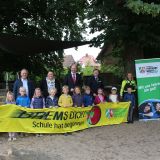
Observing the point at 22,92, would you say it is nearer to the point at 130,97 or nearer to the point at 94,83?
the point at 94,83

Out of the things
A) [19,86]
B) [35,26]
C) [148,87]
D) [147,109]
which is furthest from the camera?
[35,26]

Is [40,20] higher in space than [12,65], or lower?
higher

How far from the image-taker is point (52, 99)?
1324 centimetres

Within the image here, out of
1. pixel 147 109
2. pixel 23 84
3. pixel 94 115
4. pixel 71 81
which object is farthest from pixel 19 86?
pixel 147 109

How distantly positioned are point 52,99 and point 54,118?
24.3 inches

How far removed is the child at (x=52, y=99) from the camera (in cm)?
1317

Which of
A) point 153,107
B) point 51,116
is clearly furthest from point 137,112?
point 51,116

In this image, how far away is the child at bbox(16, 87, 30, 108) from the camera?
42.1 ft

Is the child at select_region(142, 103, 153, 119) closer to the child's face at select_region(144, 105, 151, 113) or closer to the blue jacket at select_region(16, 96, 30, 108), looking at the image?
the child's face at select_region(144, 105, 151, 113)

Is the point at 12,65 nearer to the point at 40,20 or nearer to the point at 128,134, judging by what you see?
the point at 40,20

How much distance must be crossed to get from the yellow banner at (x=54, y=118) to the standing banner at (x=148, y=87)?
128 cm

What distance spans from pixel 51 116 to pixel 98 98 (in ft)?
8.40

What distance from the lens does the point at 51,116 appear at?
42.2 feet

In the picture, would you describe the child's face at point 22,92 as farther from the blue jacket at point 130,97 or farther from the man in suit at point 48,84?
the blue jacket at point 130,97
